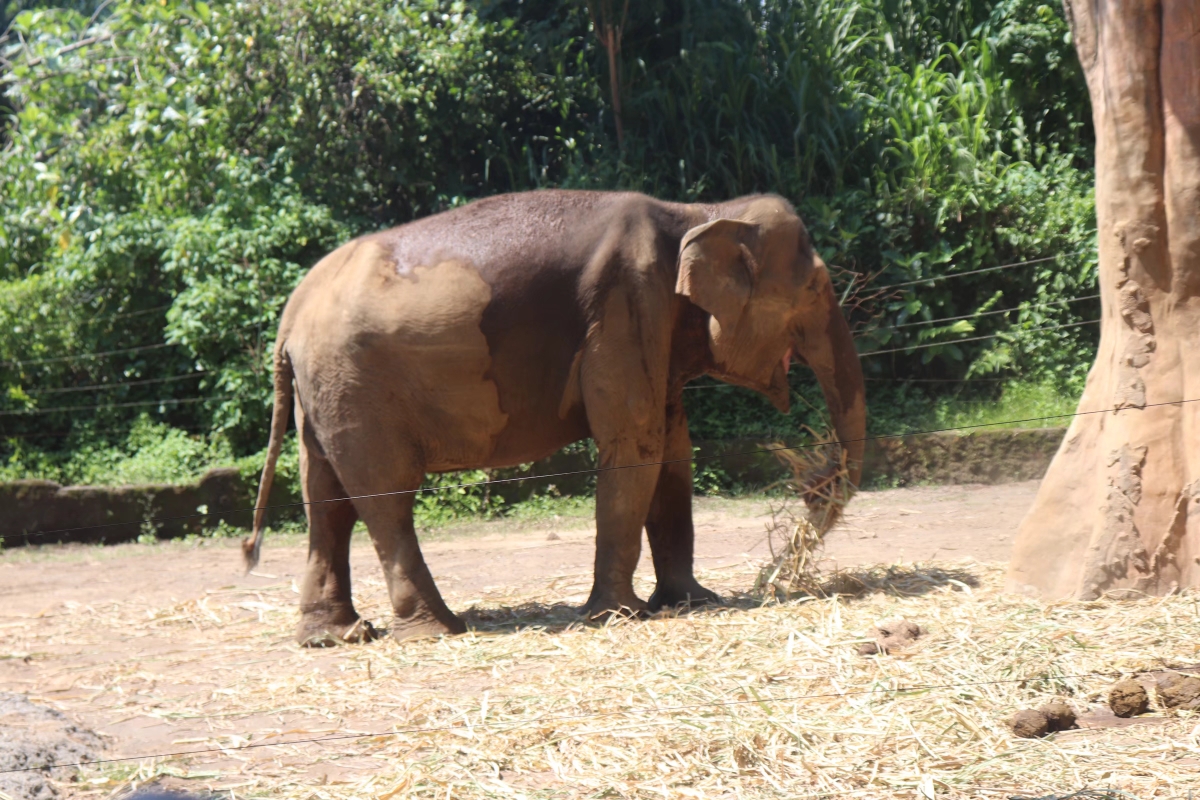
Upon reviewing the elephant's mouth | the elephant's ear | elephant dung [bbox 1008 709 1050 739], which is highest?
the elephant's ear

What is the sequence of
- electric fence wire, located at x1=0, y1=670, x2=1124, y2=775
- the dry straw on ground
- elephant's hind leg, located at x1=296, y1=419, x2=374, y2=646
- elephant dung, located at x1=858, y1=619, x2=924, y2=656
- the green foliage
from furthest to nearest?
1. the green foliage
2. elephant's hind leg, located at x1=296, y1=419, x2=374, y2=646
3. the dry straw on ground
4. elephant dung, located at x1=858, y1=619, x2=924, y2=656
5. electric fence wire, located at x1=0, y1=670, x2=1124, y2=775

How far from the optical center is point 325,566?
6195 millimetres

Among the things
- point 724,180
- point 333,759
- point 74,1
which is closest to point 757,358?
point 333,759

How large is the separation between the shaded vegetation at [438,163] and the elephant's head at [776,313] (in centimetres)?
481

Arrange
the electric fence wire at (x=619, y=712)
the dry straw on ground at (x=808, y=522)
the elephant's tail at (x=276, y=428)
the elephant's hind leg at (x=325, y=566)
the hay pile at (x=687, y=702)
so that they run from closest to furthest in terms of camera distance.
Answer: the hay pile at (x=687, y=702), the electric fence wire at (x=619, y=712), the dry straw on ground at (x=808, y=522), the elephant's hind leg at (x=325, y=566), the elephant's tail at (x=276, y=428)

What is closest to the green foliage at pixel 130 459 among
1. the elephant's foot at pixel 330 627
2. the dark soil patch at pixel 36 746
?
the elephant's foot at pixel 330 627

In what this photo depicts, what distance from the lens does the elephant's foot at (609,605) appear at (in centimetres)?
587

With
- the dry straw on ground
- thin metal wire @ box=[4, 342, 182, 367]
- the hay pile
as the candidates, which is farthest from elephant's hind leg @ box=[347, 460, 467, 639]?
thin metal wire @ box=[4, 342, 182, 367]

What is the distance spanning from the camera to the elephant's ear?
5.90m

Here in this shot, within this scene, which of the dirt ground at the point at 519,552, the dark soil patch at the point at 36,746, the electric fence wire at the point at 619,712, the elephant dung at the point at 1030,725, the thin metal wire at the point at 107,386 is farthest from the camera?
the thin metal wire at the point at 107,386

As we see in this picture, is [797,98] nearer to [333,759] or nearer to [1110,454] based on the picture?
[1110,454]

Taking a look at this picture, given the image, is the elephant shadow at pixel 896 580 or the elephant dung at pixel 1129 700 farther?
the elephant shadow at pixel 896 580

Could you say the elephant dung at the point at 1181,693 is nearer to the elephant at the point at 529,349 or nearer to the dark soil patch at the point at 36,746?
the elephant at the point at 529,349

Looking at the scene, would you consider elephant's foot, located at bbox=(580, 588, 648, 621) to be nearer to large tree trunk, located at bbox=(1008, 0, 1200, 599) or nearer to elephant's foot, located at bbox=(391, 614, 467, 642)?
elephant's foot, located at bbox=(391, 614, 467, 642)
